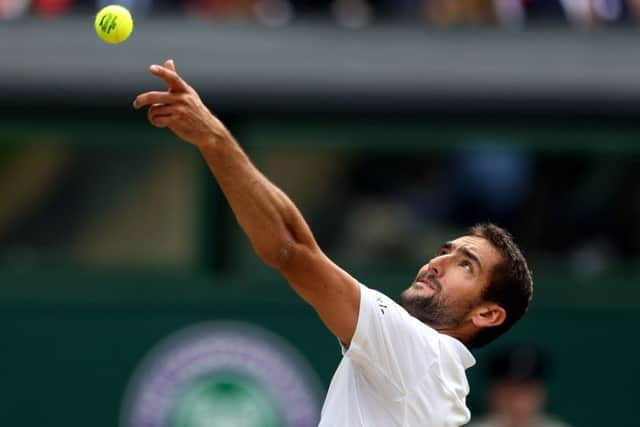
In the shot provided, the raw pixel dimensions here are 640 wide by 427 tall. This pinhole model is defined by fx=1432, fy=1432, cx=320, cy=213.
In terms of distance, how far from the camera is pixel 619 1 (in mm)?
9531

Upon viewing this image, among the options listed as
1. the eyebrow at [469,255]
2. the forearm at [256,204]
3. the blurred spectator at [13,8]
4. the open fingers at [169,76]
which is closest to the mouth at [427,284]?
the eyebrow at [469,255]

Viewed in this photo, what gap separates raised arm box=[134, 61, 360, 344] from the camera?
396cm

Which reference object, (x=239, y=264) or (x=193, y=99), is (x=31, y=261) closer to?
(x=239, y=264)

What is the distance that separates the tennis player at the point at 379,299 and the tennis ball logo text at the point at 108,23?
207mm

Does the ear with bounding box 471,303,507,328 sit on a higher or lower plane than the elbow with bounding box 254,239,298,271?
higher

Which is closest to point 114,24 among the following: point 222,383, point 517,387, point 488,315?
point 488,315

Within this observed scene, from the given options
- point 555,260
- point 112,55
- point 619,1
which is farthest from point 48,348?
point 619,1

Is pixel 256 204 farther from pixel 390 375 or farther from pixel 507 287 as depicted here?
pixel 507 287

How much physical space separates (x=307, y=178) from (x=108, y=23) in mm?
5719

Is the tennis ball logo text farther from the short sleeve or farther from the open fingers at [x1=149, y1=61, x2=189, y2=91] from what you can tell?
the short sleeve

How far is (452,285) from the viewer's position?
4555 mm

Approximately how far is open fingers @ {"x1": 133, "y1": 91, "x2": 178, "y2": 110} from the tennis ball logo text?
0.85ft

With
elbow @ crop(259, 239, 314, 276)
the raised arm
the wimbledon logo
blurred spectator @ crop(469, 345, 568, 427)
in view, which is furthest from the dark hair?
the wimbledon logo

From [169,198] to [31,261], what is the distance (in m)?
1.02
